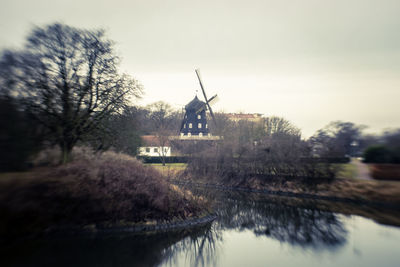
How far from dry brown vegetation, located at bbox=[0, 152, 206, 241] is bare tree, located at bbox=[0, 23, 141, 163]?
264cm

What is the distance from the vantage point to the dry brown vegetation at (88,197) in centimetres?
888

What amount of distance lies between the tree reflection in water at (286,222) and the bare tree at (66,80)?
872 centimetres

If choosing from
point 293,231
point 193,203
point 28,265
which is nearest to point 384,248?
point 293,231

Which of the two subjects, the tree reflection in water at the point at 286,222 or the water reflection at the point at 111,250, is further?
the tree reflection in water at the point at 286,222

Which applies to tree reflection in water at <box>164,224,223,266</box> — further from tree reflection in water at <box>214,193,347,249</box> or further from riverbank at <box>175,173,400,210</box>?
riverbank at <box>175,173,400,210</box>

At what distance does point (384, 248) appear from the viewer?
34.7ft

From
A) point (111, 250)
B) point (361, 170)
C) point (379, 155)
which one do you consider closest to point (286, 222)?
point (111, 250)

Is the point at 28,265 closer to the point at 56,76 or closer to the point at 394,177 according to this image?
the point at 56,76

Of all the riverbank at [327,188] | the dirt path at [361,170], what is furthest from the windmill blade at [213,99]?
the dirt path at [361,170]

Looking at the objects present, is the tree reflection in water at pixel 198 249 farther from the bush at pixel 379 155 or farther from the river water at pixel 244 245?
the bush at pixel 379 155

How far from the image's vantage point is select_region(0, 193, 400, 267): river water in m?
8.38

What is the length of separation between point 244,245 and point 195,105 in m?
36.5

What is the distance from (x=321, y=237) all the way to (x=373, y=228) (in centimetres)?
321

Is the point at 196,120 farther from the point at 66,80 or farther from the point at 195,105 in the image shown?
the point at 66,80
